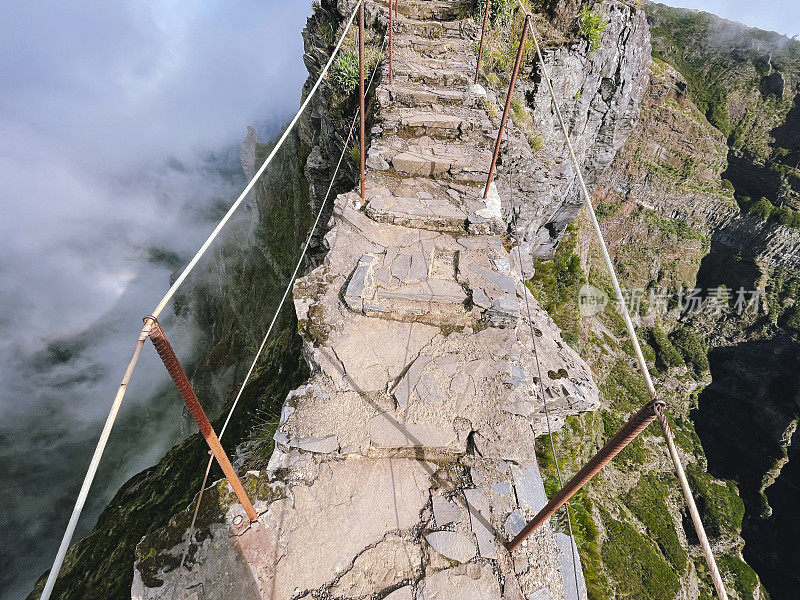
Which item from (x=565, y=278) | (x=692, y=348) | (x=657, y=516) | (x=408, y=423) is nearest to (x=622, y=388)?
(x=657, y=516)

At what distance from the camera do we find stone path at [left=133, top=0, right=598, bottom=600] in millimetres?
2629

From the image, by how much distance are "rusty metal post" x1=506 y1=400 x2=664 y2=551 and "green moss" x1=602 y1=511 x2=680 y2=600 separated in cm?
2438

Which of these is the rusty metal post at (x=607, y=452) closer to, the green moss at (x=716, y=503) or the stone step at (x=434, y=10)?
the stone step at (x=434, y=10)

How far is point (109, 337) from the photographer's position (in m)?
32.5

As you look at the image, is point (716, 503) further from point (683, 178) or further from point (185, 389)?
point (185, 389)

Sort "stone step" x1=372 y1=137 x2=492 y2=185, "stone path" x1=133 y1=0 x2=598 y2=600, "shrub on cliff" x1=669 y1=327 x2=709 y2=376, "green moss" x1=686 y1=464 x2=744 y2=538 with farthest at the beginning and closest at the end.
→ "shrub on cliff" x1=669 y1=327 x2=709 y2=376 → "green moss" x1=686 y1=464 x2=744 y2=538 → "stone step" x1=372 y1=137 x2=492 y2=185 → "stone path" x1=133 y1=0 x2=598 y2=600

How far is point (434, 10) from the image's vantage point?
9.16 meters

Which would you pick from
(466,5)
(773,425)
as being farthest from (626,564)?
(773,425)

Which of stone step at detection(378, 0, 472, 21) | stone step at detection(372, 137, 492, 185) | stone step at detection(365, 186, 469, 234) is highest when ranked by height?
stone step at detection(378, 0, 472, 21)

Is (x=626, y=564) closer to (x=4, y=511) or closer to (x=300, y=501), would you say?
(x=300, y=501)

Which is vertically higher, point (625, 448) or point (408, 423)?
point (408, 423)

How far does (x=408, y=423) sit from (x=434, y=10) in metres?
10.6

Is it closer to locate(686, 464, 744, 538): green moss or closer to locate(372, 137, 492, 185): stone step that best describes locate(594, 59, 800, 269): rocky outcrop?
locate(686, 464, 744, 538): green moss

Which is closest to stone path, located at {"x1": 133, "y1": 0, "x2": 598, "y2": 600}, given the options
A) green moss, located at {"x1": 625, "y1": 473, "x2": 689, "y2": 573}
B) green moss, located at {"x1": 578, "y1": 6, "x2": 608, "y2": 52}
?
green moss, located at {"x1": 578, "y1": 6, "x2": 608, "y2": 52}
